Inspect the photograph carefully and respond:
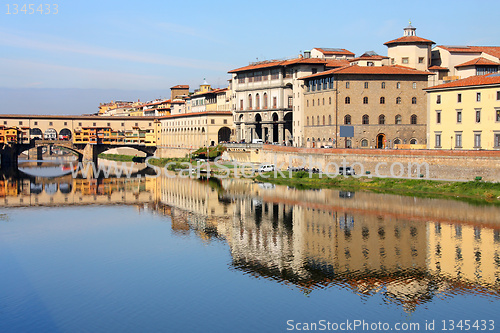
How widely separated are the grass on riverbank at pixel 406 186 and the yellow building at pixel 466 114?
6.16 meters

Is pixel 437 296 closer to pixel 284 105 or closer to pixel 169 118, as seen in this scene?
pixel 284 105

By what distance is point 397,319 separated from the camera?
83.5ft

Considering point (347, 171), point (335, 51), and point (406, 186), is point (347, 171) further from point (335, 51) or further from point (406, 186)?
point (335, 51)

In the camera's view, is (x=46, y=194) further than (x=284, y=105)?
No

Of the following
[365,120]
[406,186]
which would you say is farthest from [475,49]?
[406,186]

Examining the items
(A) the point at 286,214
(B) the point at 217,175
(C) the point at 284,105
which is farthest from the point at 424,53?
(A) the point at 286,214

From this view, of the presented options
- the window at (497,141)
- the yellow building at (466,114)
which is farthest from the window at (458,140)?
the window at (497,141)

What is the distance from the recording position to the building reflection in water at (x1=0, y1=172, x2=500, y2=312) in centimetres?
3020

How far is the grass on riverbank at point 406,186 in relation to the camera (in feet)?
→ 166

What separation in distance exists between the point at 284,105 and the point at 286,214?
1752 inches

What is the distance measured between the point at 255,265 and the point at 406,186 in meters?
27.1

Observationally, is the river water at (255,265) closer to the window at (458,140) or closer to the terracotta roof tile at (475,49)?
the window at (458,140)

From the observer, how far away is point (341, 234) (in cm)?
4044

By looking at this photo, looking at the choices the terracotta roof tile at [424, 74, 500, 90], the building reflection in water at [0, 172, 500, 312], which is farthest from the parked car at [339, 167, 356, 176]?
the terracotta roof tile at [424, 74, 500, 90]
